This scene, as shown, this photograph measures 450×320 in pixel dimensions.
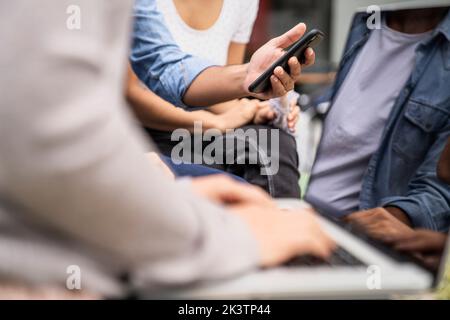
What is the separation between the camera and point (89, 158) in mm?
356

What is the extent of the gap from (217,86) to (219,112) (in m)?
0.05

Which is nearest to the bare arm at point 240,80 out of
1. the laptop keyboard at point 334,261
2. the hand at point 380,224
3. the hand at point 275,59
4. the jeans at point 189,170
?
the hand at point 275,59

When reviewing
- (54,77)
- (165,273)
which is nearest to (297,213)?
(165,273)

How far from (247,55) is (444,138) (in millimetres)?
315

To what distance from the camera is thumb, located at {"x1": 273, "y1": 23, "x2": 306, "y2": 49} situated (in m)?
0.77

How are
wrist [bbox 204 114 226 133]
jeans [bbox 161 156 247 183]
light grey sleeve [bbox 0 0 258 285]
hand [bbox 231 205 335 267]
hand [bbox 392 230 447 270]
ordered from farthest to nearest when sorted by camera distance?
wrist [bbox 204 114 226 133] → jeans [bbox 161 156 247 183] → hand [bbox 392 230 447 270] → hand [bbox 231 205 335 267] → light grey sleeve [bbox 0 0 258 285]

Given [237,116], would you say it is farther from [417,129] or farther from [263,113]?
[417,129]

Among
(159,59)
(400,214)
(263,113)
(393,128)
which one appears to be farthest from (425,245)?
(159,59)

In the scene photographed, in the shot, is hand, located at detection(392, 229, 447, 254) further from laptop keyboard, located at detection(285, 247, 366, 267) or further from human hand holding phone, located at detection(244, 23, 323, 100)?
human hand holding phone, located at detection(244, 23, 323, 100)

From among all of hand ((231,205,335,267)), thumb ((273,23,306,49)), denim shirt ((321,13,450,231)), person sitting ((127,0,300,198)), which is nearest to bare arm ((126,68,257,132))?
person sitting ((127,0,300,198))

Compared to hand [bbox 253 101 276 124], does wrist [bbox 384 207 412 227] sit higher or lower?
lower

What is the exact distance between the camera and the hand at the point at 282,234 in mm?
466

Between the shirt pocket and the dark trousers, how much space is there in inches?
6.7

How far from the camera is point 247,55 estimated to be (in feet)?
2.79
